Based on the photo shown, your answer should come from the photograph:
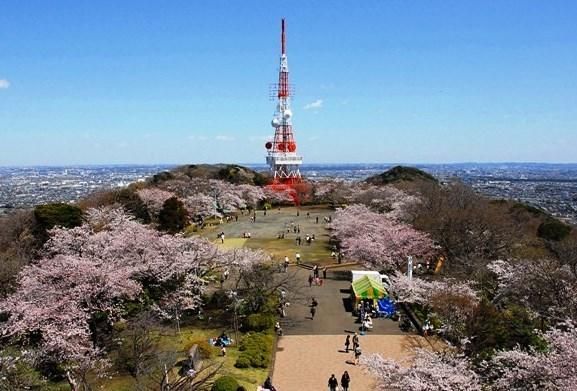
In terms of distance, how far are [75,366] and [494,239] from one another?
21.9 m

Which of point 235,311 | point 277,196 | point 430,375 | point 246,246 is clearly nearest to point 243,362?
point 235,311

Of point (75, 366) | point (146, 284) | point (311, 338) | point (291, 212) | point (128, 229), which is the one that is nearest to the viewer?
point (75, 366)

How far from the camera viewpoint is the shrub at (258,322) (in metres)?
19.6

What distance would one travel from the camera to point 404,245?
2719cm

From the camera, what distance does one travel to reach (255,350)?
17.1 metres

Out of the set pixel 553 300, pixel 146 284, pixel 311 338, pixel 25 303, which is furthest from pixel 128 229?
pixel 553 300

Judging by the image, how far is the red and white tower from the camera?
6406cm

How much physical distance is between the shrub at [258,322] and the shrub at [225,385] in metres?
5.22

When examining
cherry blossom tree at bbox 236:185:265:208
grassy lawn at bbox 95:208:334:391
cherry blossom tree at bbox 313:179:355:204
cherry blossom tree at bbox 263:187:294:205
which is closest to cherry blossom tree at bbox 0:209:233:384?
grassy lawn at bbox 95:208:334:391

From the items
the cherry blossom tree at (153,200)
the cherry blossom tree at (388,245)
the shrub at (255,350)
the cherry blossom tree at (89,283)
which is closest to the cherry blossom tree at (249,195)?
the cherry blossom tree at (153,200)

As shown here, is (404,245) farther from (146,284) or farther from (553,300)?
(146,284)

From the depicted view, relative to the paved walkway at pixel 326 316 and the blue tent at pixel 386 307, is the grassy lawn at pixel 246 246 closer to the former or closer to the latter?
the paved walkway at pixel 326 316

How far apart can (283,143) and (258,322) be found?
1873 inches

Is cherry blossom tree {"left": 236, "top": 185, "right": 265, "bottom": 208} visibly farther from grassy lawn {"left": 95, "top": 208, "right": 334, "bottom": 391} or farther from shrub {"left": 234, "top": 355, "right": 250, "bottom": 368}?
shrub {"left": 234, "top": 355, "right": 250, "bottom": 368}
